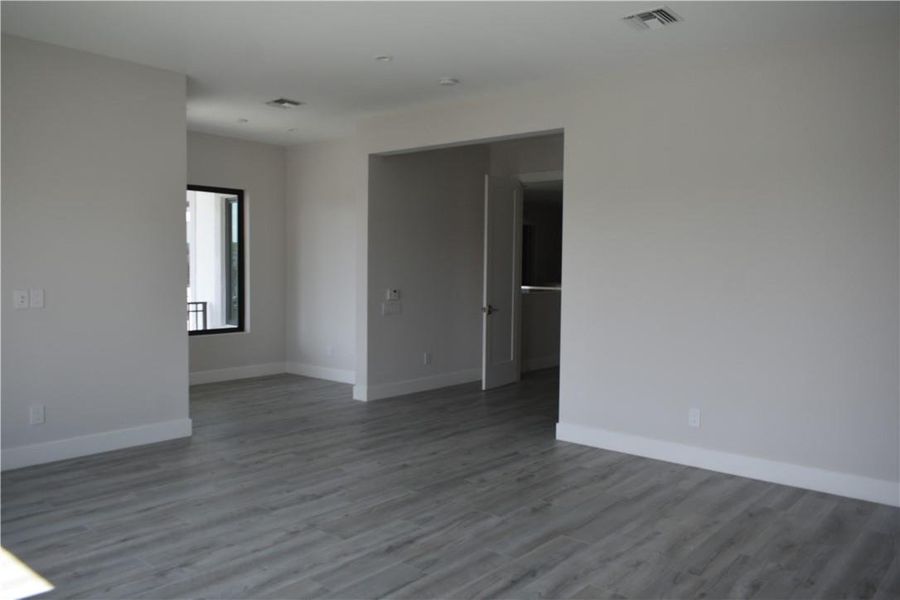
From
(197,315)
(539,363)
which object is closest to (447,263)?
(539,363)

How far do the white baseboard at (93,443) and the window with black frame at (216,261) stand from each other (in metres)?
2.82

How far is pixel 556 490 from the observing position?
4199mm

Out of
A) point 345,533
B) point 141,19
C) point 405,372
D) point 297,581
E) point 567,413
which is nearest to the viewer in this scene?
point 297,581

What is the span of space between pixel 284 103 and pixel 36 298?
8.62ft

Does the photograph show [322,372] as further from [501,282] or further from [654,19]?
[654,19]

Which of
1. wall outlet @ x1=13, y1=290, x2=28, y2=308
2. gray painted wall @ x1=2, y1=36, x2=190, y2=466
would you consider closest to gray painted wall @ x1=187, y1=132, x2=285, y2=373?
gray painted wall @ x1=2, y1=36, x2=190, y2=466

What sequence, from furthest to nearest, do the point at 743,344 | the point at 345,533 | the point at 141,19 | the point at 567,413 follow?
the point at 567,413 < the point at 743,344 < the point at 141,19 < the point at 345,533

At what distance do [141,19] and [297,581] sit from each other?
3.25 m

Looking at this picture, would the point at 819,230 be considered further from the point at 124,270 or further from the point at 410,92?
the point at 124,270

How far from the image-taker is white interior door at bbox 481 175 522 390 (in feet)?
23.8

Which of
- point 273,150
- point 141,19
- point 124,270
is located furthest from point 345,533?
point 273,150

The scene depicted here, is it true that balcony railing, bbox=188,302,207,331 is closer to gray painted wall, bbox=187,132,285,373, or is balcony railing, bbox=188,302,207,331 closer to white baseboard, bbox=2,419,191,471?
gray painted wall, bbox=187,132,285,373

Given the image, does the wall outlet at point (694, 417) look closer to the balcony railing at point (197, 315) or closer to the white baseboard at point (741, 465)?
the white baseboard at point (741, 465)

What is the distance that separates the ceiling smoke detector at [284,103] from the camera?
237 inches
